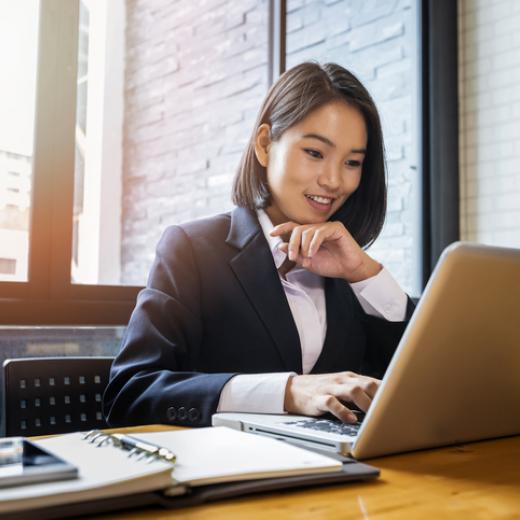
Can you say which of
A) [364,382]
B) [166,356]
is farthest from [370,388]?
[166,356]

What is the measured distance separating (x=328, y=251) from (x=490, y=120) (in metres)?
1.77

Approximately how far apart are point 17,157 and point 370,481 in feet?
8.52

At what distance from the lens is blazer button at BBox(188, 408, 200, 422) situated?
1085 millimetres

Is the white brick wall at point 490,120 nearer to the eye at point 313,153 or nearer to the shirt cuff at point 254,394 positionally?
the eye at point 313,153

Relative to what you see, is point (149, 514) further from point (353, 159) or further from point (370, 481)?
point (353, 159)

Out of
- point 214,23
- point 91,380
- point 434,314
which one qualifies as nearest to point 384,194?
point 91,380

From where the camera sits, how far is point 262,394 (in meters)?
1.07

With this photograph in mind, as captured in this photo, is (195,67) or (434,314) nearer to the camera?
(434,314)

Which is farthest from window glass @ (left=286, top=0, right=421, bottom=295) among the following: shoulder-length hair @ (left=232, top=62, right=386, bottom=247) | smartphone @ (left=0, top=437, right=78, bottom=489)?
smartphone @ (left=0, top=437, right=78, bottom=489)

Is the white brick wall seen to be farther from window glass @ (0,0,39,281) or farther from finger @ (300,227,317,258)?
window glass @ (0,0,39,281)

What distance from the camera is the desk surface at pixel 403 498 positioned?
584 millimetres

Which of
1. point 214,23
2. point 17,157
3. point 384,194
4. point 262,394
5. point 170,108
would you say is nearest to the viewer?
point 262,394

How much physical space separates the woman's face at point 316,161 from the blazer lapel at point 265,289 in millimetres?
145

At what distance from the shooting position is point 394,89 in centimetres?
319
